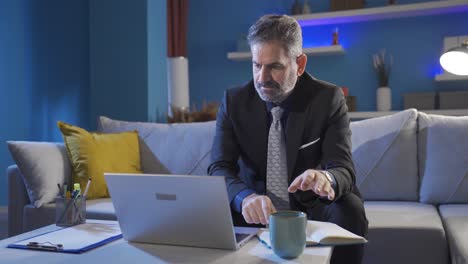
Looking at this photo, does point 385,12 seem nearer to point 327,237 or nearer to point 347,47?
point 347,47

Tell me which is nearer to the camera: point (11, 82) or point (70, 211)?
point (70, 211)

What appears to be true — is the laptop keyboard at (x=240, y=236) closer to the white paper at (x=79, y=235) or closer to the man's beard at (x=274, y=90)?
the white paper at (x=79, y=235)

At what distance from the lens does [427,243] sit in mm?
1694

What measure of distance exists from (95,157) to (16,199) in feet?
1.30

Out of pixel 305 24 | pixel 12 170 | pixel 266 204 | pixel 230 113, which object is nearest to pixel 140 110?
pixel 12 170

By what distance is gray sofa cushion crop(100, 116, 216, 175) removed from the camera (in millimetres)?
2475

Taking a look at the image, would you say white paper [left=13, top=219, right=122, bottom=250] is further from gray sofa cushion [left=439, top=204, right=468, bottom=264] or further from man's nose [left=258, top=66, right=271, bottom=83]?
gray sofa cushion [left=439, top=204, right=468, bottom=264]

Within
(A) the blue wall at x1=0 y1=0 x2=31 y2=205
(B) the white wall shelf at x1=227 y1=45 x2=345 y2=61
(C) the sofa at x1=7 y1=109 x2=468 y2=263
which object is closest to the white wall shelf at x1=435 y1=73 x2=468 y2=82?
(B) the white wall shelf at x1=227 y1=45 x2=345 y2=61

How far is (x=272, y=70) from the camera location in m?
1.48

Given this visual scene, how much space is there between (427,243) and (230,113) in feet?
2.70

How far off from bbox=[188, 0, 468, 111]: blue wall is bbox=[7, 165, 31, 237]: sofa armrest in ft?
7.11

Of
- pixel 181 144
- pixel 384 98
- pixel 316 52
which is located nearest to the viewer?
pixel 181 144

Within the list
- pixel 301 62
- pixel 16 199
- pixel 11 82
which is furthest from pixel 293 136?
pixel 11 82

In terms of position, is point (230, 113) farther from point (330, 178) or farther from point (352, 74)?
Result: point (352, 74)
